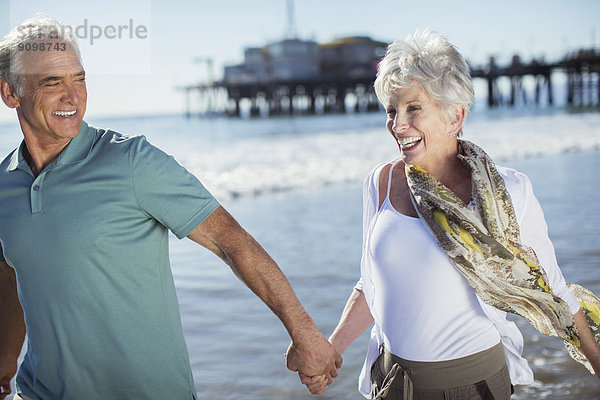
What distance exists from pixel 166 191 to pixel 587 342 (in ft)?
4.69

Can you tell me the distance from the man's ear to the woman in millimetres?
1154

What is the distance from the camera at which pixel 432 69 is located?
1923 mm

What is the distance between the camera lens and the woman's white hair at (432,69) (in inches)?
75.8

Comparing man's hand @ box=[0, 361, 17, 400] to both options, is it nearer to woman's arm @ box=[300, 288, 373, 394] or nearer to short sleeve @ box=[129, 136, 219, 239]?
short sleeve @ box=[129, 136, 219, 239]

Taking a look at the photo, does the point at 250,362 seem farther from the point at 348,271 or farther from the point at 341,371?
the point at 348,271

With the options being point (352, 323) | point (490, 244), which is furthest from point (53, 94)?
point (490, 244)

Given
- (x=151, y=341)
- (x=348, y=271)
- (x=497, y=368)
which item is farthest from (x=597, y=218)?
(x=151, y=341)

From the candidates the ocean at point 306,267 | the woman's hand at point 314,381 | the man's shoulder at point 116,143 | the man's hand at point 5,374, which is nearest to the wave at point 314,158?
the ocean at point 306,267

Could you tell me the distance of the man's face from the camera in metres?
1.85

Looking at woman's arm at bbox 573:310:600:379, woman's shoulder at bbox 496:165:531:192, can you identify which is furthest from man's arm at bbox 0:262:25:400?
woman's arm at bbox 573:310:600:379

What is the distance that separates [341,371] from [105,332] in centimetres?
215

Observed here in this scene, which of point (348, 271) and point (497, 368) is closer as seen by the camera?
point (497, 368)

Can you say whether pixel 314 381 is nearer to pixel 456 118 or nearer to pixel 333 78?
pixel 456 118

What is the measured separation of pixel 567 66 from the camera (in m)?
49.6
